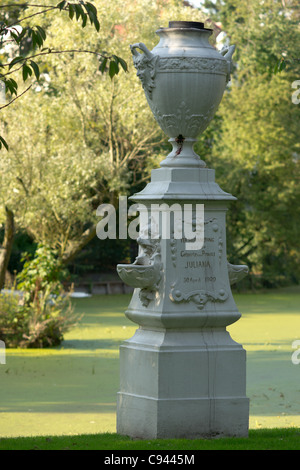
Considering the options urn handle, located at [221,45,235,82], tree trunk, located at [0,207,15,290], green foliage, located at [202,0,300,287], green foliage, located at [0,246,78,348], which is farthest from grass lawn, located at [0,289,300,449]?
green foliage, located at [202,0,300,287]

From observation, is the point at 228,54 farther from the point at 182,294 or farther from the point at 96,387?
the point at 96,387

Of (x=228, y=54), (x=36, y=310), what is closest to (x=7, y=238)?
(x=36, y=310)

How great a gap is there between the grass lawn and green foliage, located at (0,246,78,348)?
8.4 inches

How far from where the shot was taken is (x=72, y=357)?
485 inches

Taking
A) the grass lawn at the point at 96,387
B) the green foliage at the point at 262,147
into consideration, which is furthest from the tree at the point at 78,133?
the green foliage at the point at 262,147

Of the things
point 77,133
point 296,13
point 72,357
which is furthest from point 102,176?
point 296,13

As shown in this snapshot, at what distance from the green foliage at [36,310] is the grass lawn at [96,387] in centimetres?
21

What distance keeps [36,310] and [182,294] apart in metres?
6.96

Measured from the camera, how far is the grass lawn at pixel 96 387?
6152mm

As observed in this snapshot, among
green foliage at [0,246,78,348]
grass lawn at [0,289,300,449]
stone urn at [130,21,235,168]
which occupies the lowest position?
grass lawn at [0,289,300,449]

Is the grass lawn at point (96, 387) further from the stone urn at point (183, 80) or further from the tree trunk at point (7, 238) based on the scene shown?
the stone urn at point (183, 80)

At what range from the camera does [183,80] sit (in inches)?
243

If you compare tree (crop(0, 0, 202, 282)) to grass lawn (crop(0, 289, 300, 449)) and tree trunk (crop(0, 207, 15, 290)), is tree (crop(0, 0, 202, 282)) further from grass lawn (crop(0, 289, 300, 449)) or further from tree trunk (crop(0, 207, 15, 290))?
grass lawn (crop(0, 289, 300, 449))

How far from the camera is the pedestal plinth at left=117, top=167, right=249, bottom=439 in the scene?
235 inches
